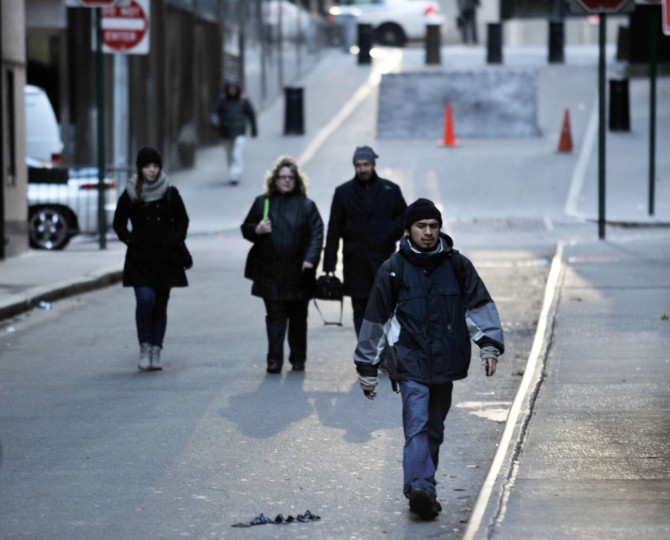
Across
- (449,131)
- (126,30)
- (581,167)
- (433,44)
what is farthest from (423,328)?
(433,44)

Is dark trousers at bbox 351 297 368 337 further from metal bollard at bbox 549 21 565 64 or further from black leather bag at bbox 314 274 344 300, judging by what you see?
metal bollard at bbox 549 21 565 64

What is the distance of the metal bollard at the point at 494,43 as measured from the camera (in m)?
40.2

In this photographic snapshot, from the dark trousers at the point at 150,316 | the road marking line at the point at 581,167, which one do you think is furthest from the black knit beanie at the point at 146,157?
the road marking line at the point at 581,167

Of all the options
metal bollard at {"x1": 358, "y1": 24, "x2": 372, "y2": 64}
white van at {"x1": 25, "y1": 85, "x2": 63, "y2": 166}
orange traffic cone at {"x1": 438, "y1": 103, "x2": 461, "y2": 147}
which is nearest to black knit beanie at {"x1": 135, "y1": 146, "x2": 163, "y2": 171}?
white van at {"x1": 25, "y1": 85, "x2": 63, "y2": 166}

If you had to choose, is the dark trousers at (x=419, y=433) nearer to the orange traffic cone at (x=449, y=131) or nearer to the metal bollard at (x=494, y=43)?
the orange traffic cone at (x=449, y=131)

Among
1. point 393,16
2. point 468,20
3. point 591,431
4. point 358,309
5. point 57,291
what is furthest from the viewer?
point 468,20

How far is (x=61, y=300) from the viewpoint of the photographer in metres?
16.6

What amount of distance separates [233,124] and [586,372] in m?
17.7

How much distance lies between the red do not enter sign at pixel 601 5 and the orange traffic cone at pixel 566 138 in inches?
383

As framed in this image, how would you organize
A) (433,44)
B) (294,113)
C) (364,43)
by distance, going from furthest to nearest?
(364,43), (433,44), (294,113)

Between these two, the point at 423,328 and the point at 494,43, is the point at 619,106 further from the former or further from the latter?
the point at 423,328

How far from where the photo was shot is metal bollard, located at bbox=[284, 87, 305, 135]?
3269 cm

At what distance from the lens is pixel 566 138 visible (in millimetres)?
29484

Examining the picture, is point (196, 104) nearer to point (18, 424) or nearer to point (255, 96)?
point (255, 96)
